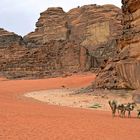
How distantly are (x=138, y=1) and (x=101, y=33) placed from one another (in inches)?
2561

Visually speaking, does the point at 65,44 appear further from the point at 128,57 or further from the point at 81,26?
the point at 128,57

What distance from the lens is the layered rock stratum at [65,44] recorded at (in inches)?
2749

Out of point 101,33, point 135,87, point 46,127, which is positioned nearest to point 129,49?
point 135,87

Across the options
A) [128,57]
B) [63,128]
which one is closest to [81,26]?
[128,57]

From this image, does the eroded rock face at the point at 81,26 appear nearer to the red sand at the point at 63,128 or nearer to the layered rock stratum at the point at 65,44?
the layered rock stratum at the point at 65,44

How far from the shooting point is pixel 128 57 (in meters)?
28.5

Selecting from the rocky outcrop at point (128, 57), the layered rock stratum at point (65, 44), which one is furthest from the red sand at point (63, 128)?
the layered rock stratum at point (65, 44)

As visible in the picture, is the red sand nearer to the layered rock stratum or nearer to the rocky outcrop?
the rocky outcrop

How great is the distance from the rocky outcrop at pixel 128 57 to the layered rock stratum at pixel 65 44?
1230cm

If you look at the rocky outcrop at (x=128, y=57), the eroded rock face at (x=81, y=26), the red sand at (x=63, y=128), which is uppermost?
the eroded rock face at (x=81, y=26)

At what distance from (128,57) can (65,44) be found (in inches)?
1722

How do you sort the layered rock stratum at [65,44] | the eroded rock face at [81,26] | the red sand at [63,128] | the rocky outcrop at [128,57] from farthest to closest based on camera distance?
the eroded rock face at [81,26] < the layered rock stratum at [65,44] < the rocky outcrop at [128,57] < the red sand at [63,128]

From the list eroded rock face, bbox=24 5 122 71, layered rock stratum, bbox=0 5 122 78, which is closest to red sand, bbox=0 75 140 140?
layered rock stratum, bbox=0 5 122 78

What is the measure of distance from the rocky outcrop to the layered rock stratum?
40.3 ft
